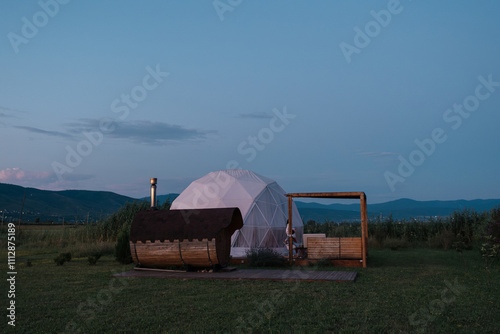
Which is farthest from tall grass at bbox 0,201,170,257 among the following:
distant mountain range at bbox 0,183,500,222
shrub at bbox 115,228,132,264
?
distant mountain range at bbox 0,183,500,222

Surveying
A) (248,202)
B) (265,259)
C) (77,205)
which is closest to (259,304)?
(265,259)

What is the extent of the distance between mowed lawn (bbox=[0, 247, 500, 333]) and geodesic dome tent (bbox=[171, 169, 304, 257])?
731 centimetres

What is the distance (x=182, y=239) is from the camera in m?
10.8

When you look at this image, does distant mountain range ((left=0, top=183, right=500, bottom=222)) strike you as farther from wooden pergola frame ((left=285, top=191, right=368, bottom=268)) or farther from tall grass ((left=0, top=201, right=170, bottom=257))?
wooden pergola frame ((left=285, top=191, right=368, bottom=268))

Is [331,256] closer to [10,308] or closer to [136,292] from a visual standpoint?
[136,292]

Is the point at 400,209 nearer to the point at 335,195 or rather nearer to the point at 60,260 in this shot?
the point at 335,195

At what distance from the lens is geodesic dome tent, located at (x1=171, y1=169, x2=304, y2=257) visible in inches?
679

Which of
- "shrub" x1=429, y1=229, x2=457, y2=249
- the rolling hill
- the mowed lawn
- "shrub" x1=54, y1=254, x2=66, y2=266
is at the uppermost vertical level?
the rolling hill

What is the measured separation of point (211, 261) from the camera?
1065 cm

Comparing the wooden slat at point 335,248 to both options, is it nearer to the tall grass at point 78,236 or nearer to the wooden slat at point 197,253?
the wooden slat at point 197,253

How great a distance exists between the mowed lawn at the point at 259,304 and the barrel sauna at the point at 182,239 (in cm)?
120

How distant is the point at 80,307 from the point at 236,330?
2817 mm

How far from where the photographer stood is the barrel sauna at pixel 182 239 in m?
10.7

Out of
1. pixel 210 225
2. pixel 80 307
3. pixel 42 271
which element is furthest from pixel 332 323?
pixel 42 271
